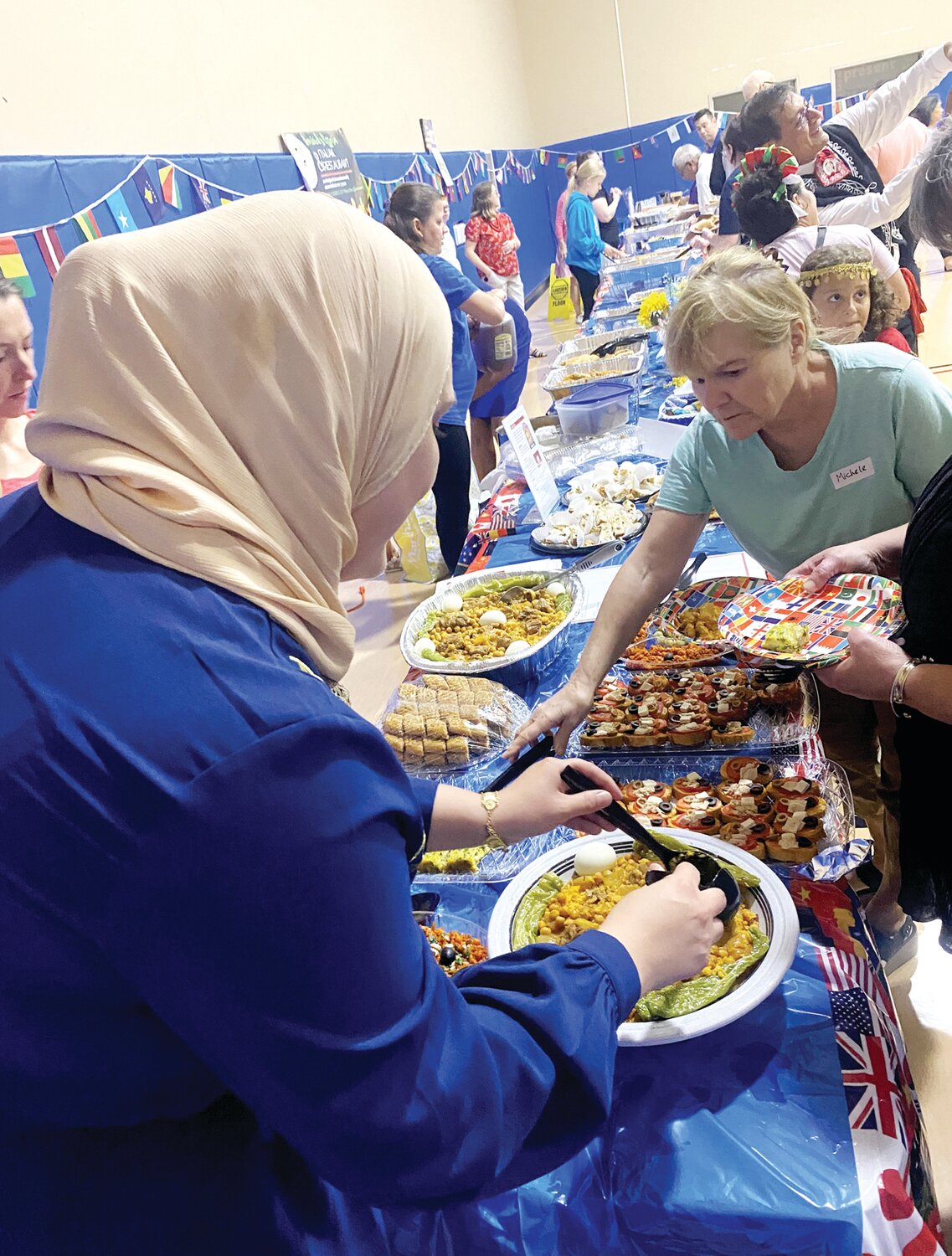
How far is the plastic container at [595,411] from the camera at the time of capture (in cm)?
337

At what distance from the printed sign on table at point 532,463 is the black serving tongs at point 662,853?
59.6 inches

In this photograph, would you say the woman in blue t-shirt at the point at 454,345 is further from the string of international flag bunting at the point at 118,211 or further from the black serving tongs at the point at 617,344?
the string of international flag bunting at the point at 118,211

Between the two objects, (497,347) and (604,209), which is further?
(604,209)

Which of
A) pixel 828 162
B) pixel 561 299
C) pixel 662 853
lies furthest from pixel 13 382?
pixel 561 299

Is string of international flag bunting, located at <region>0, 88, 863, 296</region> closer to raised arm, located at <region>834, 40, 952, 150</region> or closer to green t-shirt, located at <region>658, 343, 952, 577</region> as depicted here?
green t-shirt, located at <region>658, 343, 952, 577</region>

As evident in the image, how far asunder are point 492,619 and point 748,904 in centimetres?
106

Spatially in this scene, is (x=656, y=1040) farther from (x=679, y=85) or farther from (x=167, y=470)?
(x=679, y=85)

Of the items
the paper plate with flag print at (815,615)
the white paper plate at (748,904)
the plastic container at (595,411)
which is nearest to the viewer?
the white paper plate at (748,904)

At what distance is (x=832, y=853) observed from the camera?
1129mm

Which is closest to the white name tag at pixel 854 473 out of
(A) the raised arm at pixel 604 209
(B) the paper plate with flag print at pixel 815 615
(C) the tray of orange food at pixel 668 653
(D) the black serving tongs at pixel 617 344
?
(B) the paper plate with flag print at pixel 815 615

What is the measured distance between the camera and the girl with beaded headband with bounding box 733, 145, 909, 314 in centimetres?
311

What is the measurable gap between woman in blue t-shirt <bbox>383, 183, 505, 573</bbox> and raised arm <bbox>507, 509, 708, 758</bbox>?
2.61 metres

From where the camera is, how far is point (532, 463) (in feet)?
8.70

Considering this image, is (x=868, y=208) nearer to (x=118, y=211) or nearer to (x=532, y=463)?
(x=532, y=463)
